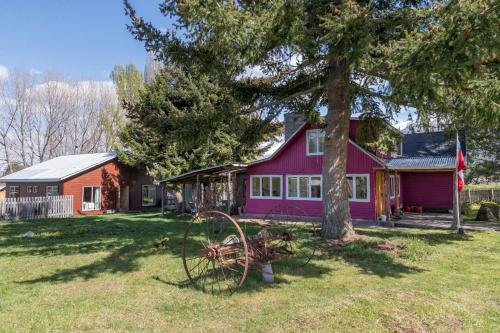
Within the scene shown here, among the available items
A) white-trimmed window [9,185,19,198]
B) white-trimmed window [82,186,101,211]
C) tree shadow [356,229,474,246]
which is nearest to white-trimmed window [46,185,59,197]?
white-trimmed window [82,186,101,211]

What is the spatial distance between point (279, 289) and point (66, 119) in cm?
4130

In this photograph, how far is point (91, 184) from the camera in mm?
25625

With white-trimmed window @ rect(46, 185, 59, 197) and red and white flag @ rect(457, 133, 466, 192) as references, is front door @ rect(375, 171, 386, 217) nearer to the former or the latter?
red and white flag @ rect(457, 133, 466, 192)

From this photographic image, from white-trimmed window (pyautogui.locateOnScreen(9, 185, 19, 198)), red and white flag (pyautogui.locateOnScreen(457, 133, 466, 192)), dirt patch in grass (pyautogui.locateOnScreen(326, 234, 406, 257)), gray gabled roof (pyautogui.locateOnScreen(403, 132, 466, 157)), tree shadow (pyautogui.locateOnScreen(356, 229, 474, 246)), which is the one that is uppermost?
gray gabled roof (pyautogui.locateOnScreen(403, 132, 466, 157))

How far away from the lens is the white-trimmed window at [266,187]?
66.4 feet

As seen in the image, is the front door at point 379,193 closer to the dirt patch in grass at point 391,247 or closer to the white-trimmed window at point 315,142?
the white-trimmed window at point 315,142

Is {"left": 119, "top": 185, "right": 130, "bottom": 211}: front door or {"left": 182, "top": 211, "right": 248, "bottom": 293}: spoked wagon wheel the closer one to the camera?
{"left": 182, "top": 211, "right": 248, "bottom": 293}: spoked wagon wheel

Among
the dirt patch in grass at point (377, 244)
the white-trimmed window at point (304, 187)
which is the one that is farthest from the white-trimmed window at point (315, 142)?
the dirt patch in grass at point (377, 244)

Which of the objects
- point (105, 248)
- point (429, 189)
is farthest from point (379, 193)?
point (105, 248)

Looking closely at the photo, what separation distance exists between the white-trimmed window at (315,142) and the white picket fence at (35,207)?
16.5 metres

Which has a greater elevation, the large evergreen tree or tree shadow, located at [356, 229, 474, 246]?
the large evergreen tree

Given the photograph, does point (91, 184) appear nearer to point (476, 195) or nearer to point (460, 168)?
point (460, 168)

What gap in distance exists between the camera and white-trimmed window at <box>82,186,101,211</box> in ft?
83.5

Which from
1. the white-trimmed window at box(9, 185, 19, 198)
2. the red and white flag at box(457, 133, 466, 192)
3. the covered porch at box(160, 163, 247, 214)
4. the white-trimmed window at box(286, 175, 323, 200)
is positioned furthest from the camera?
the white-trimmed window at box(9, 185, 19, 198)
